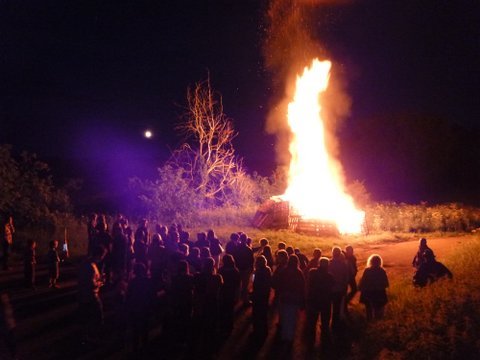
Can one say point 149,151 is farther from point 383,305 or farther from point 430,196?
point 383,305

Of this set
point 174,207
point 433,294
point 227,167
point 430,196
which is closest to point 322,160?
point 227,167

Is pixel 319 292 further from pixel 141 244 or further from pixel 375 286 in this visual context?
pixel 141 244

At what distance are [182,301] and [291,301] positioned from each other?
2.11 metres

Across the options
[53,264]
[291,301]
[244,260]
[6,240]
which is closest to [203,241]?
[244,260]

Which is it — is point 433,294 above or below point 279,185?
below

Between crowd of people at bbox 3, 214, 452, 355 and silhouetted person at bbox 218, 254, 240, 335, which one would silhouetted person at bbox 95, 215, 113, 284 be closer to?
crowd of people at bbox 3, 214, 452, 355

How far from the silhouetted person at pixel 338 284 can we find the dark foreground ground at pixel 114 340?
1.08ft

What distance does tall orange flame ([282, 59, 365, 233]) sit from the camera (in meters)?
23.8

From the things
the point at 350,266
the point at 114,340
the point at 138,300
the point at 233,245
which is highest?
the point at 233,245

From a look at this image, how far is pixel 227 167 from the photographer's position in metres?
28.2

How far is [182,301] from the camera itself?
8078 millimetres

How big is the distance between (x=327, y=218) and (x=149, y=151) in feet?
125

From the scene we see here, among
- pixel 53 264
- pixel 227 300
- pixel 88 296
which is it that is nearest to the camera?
pixel 88 296

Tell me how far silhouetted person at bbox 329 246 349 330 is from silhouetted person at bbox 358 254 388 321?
432 mm
